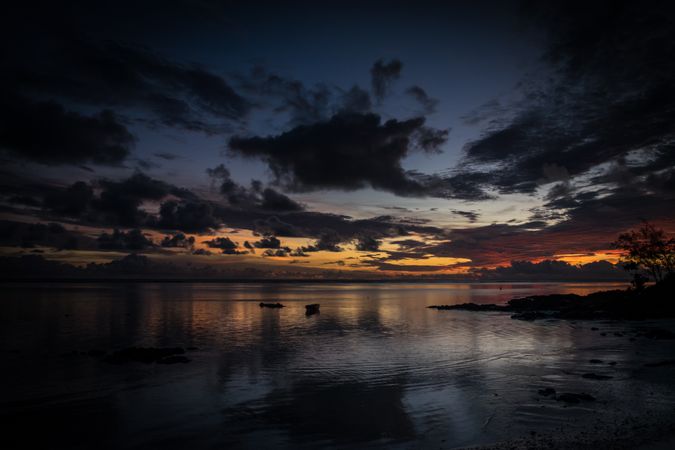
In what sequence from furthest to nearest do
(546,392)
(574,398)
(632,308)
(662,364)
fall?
(632,308), (662,364), (546,392), (574,398)

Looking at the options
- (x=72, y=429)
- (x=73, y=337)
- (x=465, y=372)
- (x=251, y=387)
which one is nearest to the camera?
(x=72, y=429)

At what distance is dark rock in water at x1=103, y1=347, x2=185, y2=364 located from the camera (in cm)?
3666

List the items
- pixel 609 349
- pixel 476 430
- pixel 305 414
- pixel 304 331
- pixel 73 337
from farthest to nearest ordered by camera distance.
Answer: pixel 304 331, pixel 73 337, pixel 609 349, pixel 305 414, pixel 476 430

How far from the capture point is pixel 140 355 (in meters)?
38.1

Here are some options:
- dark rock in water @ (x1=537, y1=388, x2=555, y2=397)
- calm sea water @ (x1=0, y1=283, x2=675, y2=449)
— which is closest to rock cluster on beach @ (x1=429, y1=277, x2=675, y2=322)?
calm sea water @ (x1=0, y1=283, x2=675, y2=449)

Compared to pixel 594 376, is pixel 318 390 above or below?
below

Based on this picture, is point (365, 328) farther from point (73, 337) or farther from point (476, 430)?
point (476, 430)

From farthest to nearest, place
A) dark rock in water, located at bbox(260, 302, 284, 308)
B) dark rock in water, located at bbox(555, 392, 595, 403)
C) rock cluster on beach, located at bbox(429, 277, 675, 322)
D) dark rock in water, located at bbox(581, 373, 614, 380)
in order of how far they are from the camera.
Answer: dark rock in water, located at bbox(260, 302, 284, 308), rock cluster on beach, located at bbox(429, 277, 675, 322), dark rock in water, located at bbox(581, 373, 614, 380), dark rock in water, located at bbox(555, 392, 595, 403)

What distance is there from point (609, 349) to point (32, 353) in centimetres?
5722

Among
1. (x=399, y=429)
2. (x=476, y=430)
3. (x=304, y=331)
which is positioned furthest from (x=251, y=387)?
(x=304, y=331)

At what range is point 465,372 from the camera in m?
31.8

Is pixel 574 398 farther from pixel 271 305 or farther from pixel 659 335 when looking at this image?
pixel 271 305

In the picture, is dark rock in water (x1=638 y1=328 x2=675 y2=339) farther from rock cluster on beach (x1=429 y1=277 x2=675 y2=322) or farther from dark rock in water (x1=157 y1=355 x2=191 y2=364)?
dark rock in water (x1=157 y1=355 x2=191 y2=364)

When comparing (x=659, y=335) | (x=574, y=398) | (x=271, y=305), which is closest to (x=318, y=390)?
(x=574, y=398)
